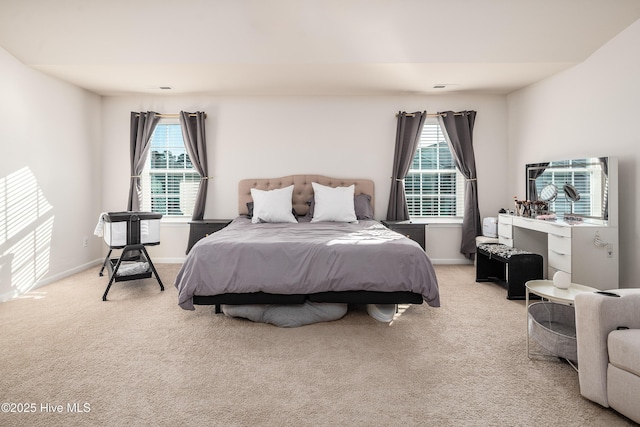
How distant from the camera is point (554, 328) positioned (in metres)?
2.44

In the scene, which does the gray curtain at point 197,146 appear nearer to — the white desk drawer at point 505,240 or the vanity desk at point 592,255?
the white desk drawer at point 505,240

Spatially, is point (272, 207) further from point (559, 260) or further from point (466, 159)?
point (559, 260)

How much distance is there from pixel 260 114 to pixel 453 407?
4.47 m

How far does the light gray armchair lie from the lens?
1.63 m

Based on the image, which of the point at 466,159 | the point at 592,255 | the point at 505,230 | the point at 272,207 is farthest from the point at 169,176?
the point at 592,255

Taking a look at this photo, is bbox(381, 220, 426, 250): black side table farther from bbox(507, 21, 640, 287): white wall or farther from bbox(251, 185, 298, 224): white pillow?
bbox(507, 21, 640, 287): white wall

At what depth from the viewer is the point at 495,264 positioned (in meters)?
4.31

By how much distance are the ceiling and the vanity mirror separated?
45.3 inches

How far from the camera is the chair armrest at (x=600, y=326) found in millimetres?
1754

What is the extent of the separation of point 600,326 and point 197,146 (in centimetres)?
488

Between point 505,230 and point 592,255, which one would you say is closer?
point 592,255

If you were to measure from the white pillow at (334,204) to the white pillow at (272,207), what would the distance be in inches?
13.9

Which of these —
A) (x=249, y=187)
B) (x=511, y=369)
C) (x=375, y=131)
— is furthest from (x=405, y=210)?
(x=511, y=369)

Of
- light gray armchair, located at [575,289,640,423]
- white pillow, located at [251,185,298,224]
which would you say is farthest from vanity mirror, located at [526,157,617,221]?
white pillow, located at [251,185,298,224]
